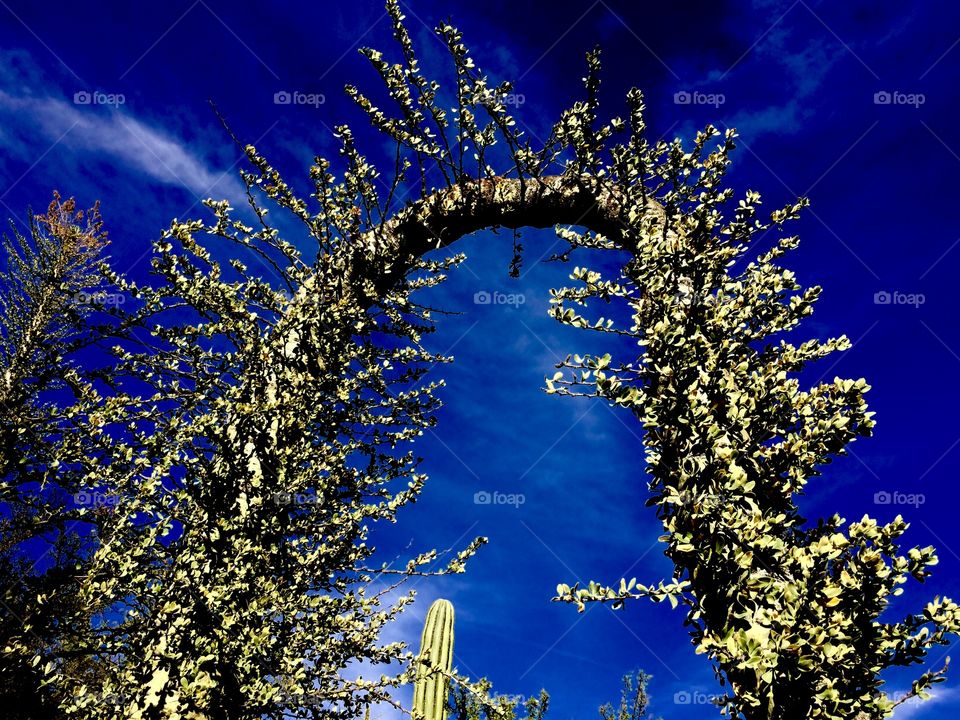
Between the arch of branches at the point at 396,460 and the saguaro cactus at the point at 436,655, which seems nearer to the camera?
the arch of branches at the point at 396,460

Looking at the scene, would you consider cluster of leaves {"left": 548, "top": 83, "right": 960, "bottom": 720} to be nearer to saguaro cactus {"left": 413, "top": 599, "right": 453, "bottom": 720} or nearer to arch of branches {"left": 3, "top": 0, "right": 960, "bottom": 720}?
arch of branches {"left": 3, "top": 0, "right": 960, "bottom": 720}

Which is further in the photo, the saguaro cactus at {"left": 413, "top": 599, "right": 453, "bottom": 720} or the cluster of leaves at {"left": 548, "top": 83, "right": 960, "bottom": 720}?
the saguaro cactus at {"left": 413, "top": 599, "right": 453, "bottom": 720}

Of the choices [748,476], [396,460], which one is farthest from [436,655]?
[748,476]

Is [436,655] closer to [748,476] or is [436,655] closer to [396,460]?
[396,460]

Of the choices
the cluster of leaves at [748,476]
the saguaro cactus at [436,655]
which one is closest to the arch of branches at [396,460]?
the cluster of leaves at [748,476]

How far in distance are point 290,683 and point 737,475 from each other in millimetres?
2968

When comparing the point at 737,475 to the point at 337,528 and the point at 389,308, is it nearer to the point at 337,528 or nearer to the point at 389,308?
the point at 337,528

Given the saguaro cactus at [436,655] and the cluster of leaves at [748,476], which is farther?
the saguaro cactus at [436,655]

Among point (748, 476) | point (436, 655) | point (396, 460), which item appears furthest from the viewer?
point (436, 655)

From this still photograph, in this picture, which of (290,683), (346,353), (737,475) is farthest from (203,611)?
(737,475)

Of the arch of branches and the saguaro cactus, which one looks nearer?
the arch of branches

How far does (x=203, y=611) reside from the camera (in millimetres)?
3318

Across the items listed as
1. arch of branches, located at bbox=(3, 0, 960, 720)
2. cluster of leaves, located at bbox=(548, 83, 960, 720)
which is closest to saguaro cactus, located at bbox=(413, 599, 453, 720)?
arch of branches, located at bbox=(3, 0, 960, 720)

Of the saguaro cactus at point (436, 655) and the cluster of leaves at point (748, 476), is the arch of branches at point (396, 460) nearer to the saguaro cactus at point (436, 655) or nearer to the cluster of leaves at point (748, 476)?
the cluster of leaves at point (748, 476)
